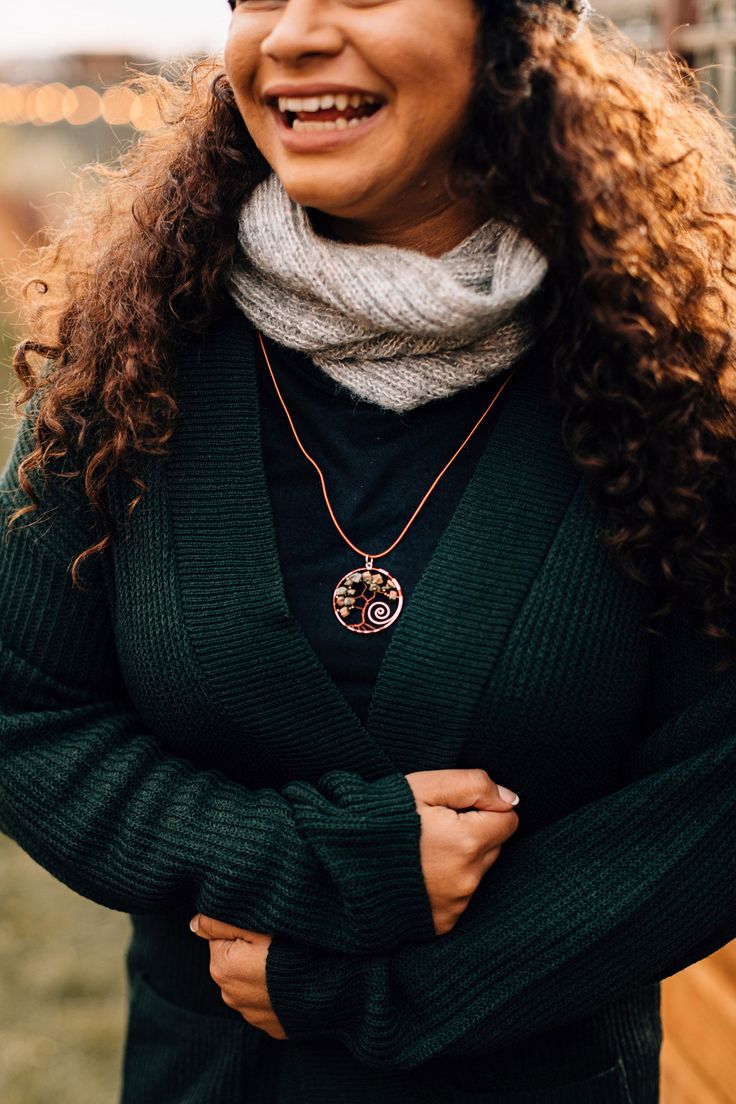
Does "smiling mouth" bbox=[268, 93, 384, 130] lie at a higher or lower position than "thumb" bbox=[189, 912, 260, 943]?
higher

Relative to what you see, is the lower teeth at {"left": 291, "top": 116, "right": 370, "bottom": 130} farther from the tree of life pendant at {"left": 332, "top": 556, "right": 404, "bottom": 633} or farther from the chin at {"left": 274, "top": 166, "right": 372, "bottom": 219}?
the tree of life pendant at {"left": 332, "top": 556, "right": 404, "bottom": 633}

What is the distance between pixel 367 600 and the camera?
1457mm

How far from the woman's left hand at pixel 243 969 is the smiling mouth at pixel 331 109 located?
950mm

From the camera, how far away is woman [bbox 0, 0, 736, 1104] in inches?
54.0

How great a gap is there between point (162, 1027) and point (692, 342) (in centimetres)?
116

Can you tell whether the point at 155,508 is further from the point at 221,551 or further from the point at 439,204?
the point at 439,204

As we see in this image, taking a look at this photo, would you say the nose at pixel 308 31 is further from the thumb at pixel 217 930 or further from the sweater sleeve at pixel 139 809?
the thumb at pixel 217 930

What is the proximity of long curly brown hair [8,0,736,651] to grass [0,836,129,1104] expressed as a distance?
1998mm

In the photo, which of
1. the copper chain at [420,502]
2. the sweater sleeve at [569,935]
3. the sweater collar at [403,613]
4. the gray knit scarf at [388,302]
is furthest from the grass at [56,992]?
the gray knit scarf at [388,302]

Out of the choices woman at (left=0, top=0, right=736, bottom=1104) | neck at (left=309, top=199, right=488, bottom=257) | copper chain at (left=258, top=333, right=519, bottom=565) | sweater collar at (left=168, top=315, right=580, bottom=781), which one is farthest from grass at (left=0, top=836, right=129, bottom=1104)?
neck at (left=309, top=199, right=488, bottom=257)

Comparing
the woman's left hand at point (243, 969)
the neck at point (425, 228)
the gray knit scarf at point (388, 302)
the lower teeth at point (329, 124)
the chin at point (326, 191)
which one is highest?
the lower teeth at point (329, 124)

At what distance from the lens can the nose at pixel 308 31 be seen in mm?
1306

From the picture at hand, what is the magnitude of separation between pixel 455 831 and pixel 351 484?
1.46 ft

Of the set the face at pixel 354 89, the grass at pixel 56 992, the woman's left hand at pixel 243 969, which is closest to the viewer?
the face at pixel 354 89
